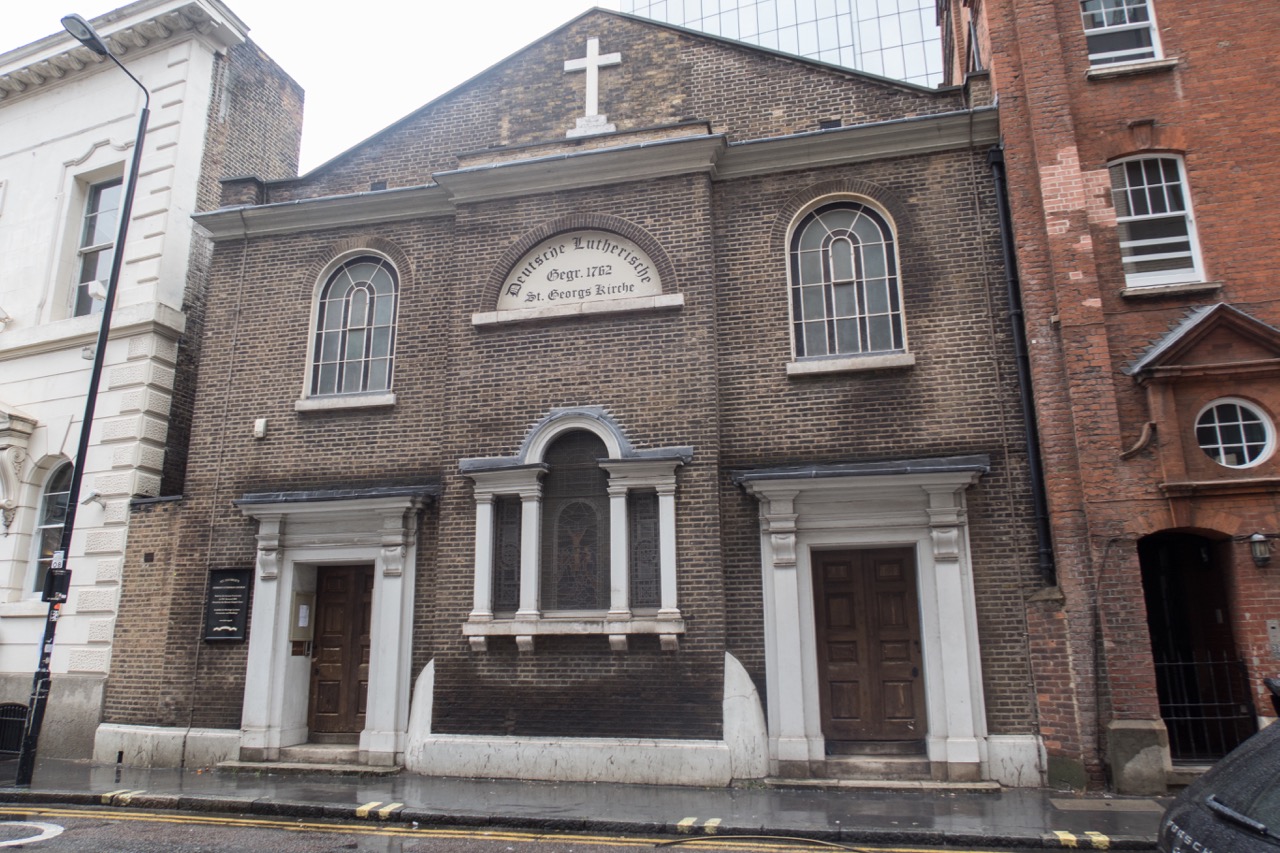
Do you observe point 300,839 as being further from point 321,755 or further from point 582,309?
point 582,309

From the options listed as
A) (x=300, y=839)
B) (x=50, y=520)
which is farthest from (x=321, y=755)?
(x=50, y=520)

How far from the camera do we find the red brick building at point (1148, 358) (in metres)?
9.18

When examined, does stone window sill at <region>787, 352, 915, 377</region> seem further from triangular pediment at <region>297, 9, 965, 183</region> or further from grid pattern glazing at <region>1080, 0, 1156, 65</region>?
grid pattern glazing at <region>1080, 0, 1156, 65</region>

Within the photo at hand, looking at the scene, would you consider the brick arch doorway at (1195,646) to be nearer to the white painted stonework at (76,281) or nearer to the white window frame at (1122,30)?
the white window frame at (1122,30)

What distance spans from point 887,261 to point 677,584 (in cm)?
508

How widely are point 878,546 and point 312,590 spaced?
7970 millimetres

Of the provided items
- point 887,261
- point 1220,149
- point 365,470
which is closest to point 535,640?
point 365,470

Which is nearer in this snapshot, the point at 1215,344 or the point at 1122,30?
the point at 1215,344

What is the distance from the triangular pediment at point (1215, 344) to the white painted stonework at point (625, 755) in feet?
19.5

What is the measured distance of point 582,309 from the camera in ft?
38.3

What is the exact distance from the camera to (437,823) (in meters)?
8.27

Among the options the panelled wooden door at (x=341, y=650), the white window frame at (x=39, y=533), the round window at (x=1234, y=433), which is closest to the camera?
the round window at (x=1234, y=433)

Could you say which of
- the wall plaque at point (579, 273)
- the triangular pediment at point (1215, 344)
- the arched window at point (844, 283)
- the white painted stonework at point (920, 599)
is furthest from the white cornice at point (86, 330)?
the triangular pediment at point (1215, 344)

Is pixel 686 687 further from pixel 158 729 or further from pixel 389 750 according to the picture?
pixel 158 729
